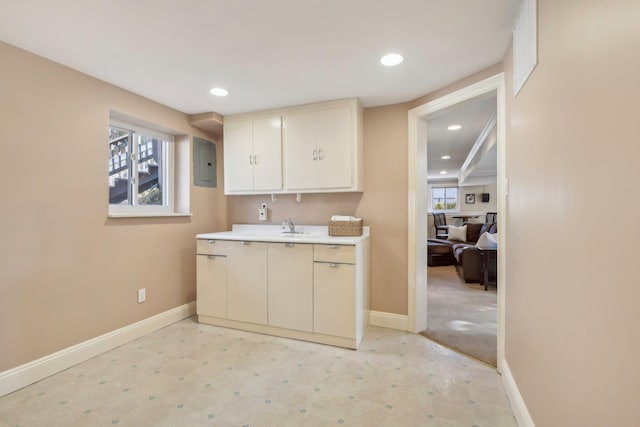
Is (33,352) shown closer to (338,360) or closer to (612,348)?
(338,360)

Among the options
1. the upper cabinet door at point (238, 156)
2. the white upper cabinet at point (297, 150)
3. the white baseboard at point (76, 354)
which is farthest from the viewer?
the upper cabinet door at point (238, 156)

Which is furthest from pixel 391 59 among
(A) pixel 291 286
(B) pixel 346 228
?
(A) pixel 291 286

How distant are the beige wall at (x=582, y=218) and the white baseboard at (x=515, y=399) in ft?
0.22

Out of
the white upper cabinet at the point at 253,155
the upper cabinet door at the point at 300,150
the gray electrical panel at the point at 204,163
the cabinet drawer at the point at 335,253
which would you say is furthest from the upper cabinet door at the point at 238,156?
the cabinet drawer at the point at 335,253

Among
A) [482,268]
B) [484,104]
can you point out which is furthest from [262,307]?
[482,268]

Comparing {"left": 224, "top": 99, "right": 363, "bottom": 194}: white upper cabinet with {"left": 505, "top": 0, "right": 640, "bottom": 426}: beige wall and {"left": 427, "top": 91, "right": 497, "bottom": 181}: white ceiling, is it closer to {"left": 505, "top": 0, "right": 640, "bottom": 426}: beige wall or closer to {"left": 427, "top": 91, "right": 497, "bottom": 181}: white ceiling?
{"left": 427, "top": 91, "right": 497, "bottom": 181}: white ceiling

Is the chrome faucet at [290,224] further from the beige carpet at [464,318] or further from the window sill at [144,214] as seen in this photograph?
the beige carpet at [464,318]

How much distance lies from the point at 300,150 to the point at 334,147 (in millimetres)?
367

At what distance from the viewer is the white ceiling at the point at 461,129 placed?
2856mm

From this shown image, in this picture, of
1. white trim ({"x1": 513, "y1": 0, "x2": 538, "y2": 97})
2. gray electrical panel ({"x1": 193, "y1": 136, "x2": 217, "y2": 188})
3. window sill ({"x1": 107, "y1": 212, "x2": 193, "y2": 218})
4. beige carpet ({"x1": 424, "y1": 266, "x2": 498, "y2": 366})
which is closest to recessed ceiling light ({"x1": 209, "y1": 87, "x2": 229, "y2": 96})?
gray electrical panel ({"x1": 193, "y1": 136, "x2": 217, "y2": 188})

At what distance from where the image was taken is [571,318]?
1.04 metres

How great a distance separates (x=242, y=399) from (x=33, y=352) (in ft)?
4.90

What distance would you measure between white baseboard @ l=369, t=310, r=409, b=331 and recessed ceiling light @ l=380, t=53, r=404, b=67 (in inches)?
88.5

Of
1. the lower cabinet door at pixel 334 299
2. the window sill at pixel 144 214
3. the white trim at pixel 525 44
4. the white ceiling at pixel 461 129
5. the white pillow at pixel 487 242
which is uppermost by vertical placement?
the white ceiling at pixel 461 129
